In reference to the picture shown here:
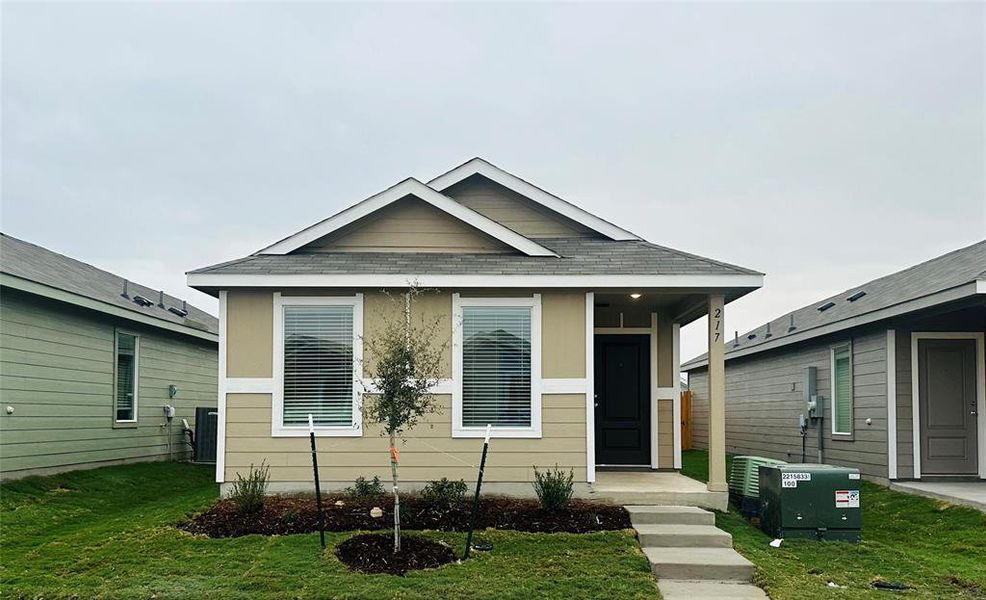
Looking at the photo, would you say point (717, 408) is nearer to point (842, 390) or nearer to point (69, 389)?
point (842, 390)

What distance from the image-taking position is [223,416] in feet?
33.4

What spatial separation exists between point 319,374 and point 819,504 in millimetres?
5677

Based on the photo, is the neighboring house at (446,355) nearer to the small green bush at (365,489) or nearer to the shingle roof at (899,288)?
the small green bush at (365,489)

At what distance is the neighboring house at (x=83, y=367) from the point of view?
38.0 feet

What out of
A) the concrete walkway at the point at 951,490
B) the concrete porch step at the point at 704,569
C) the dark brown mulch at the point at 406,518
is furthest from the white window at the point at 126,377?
the concrete walkway at the point at 951,490

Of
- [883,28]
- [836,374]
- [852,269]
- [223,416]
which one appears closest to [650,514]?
[223,416]

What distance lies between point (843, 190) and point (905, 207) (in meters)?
1.31

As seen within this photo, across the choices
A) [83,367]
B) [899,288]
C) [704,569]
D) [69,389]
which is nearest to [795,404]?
[899,288]

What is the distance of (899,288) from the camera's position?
43.5 ft

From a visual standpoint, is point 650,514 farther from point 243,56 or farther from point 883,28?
point 243,56

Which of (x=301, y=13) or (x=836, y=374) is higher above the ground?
(x=301, y=13)

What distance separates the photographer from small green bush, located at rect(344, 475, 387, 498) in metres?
9.82

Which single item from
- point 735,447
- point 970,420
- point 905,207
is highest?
point 905,207

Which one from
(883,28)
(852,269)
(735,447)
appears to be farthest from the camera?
(852,269)
